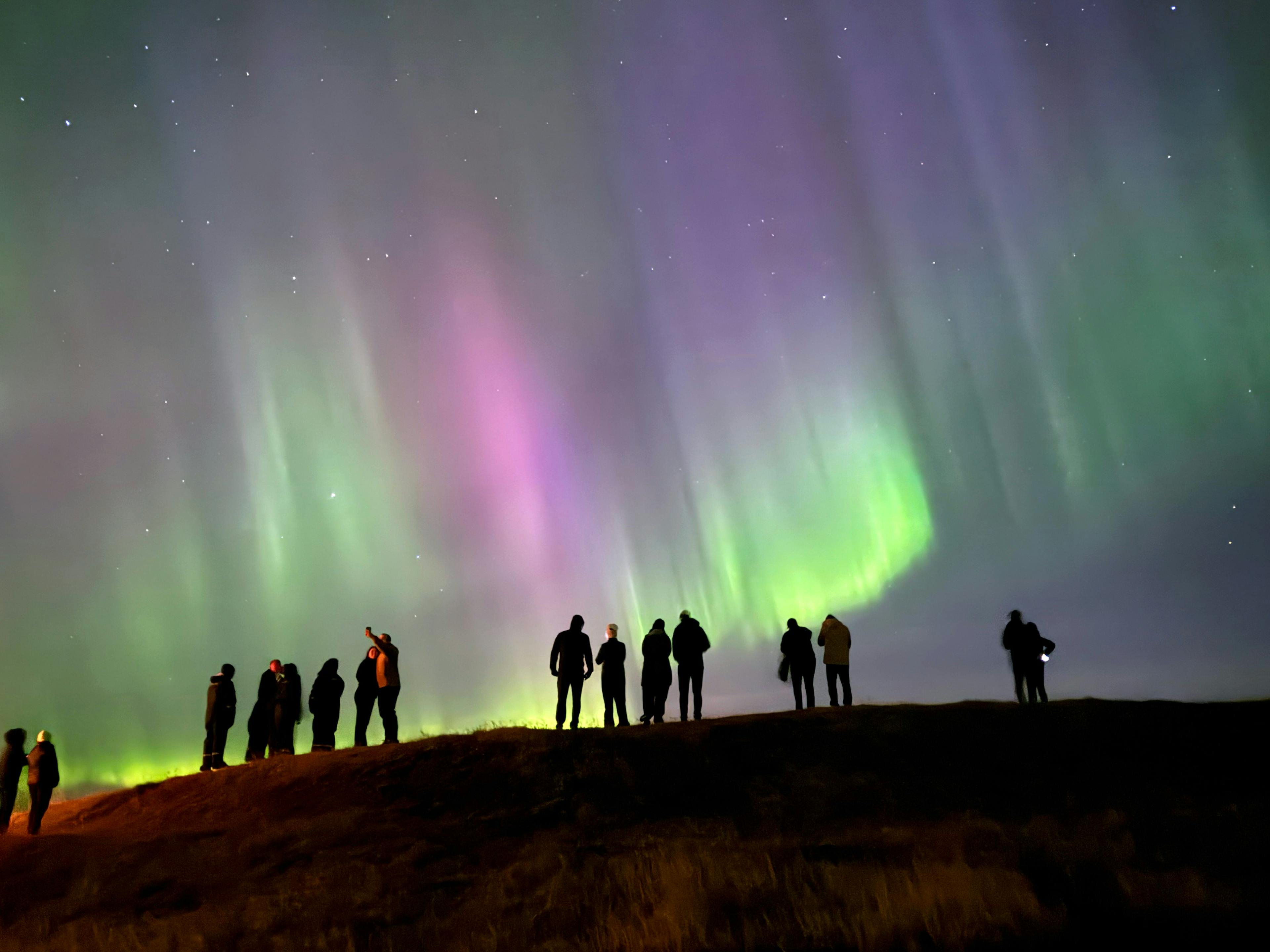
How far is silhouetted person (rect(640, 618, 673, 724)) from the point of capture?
16438mm

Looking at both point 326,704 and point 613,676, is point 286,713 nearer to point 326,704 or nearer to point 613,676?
point 326,704

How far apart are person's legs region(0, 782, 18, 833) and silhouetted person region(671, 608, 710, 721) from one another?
11.1 meters

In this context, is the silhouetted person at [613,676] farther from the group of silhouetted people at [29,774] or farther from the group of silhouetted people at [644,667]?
the group of silhouetted people at [29,774]

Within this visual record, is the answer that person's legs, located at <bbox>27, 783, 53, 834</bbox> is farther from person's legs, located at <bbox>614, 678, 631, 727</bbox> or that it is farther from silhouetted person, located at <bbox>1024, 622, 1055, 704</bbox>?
silhouetted person, located at <bbox>1024, 622, 1055, 704</bbox>

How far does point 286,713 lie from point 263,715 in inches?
22.7

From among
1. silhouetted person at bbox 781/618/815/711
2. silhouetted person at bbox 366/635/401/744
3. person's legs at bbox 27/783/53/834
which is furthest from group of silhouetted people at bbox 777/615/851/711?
person's legs at bbox 27/783/53/834

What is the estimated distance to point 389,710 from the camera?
16.2m

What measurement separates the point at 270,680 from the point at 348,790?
4.10m

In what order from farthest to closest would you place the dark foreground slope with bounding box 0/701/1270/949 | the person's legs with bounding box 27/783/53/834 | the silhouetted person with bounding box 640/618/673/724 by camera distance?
the silhouetted person with bounding box 640/618/673/724 → the person's legs with bounding box 27/783/53/834 → the dark foreground slope with bounding box 0/701/1270/949

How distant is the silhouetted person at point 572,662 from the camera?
15.9 meters

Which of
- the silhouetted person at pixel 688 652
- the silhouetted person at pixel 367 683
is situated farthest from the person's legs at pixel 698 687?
the silhouetted person at pixel 367 683

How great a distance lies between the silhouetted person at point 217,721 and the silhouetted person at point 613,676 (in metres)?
6.86

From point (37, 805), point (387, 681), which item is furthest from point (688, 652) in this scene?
point (37, 805)

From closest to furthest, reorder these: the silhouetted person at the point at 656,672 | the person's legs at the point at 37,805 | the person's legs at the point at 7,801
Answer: the person's legs at the point at 37,805, the person's legs at the point at 7,801, the silhouetted person at the point at 656,672
